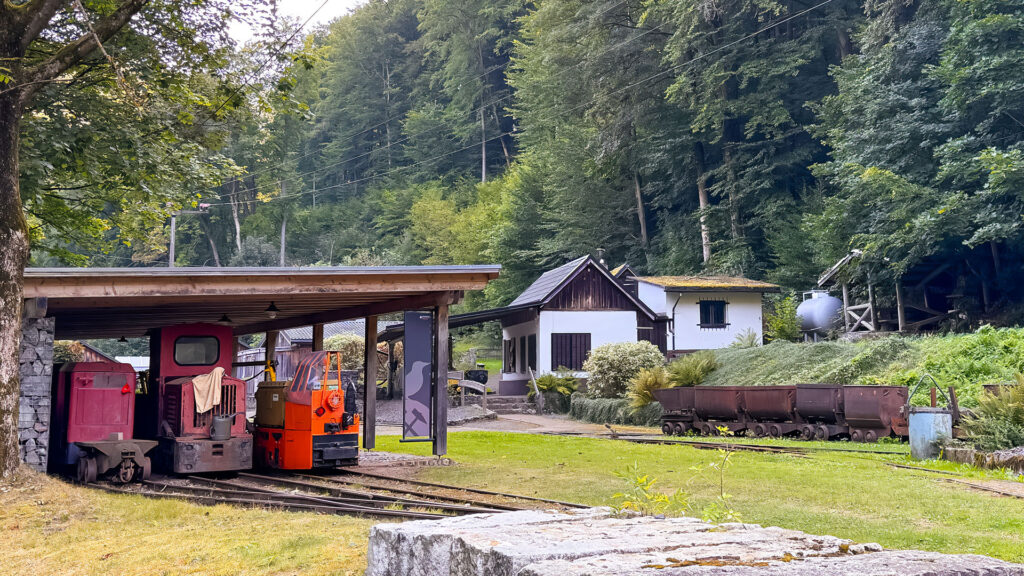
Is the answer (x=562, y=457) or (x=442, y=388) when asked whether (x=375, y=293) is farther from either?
(x=562, y=457)

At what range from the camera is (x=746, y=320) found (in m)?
38.1

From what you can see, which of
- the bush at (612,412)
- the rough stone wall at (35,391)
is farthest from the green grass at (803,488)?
the bush at (612,412)

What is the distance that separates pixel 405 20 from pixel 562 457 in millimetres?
78241

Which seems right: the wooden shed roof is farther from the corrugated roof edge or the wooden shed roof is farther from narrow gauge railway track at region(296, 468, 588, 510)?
narrow gauge railway track at region(296, 468, 588, 510)

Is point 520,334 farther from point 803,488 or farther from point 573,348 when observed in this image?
point 803,488

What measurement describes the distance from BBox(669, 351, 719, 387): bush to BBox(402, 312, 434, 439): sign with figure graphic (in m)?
12.2

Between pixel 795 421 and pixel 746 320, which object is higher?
pixel 746 320

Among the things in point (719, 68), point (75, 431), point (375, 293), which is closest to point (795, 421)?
point (375, 293)

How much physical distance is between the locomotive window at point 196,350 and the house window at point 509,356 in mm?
23428

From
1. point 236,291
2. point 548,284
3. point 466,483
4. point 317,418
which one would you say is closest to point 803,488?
point 466,483

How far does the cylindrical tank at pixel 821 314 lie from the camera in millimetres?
38125

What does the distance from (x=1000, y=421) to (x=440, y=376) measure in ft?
30.5

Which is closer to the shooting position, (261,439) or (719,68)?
(261,439)

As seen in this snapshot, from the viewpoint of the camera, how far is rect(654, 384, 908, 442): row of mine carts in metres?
17.6
